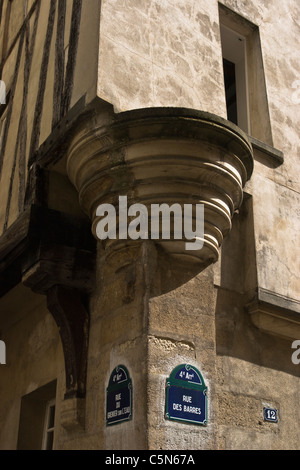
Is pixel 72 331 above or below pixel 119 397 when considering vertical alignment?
above

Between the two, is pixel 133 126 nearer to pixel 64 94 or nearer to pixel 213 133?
pixel 213 133

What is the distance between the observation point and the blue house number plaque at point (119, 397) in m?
3.30

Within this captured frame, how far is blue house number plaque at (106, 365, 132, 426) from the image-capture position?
330 centimetres

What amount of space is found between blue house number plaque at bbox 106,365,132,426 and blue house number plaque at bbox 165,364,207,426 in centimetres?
22

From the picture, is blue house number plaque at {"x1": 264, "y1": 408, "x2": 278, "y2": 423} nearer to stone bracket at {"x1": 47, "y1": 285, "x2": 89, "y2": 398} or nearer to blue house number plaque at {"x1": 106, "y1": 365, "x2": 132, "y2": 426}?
blue house number plaque at {"x1": 106, "y1": 365, "x2": 132, "y2": 426}

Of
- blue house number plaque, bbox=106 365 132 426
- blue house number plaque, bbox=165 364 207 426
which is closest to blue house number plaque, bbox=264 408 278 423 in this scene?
blue house number plaque, bbox=165 364 207 426

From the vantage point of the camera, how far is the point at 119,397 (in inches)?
133

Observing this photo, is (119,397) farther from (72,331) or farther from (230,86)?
(230,86)

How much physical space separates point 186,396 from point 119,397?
14.7 inches

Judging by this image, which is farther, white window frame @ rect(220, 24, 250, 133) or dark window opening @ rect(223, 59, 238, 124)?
dark window opening @ rect(223, 59, 238, 124)

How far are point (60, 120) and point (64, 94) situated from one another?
285 mm

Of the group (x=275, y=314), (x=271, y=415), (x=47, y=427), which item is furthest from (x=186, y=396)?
(x=47, y=427)

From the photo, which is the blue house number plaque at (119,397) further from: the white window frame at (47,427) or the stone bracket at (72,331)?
the white window frame at (47,427)

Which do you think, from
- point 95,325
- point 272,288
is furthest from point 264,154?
point 95,325
